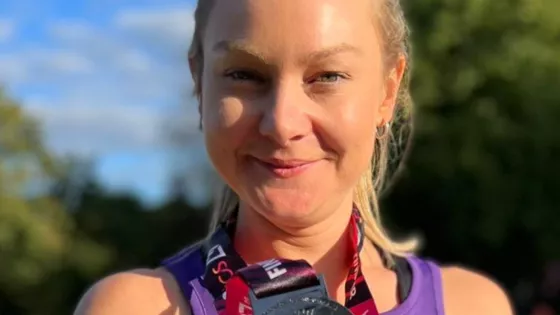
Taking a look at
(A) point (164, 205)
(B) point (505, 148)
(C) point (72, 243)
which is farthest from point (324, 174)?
(A) point (164, 205)

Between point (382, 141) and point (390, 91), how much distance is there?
238 millimetres

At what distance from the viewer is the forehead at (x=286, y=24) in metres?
1.64

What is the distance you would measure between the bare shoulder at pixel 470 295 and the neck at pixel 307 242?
0.28 m

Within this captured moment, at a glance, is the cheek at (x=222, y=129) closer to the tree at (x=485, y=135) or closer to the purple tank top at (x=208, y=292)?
the purple tank top at (x=208, y=292)

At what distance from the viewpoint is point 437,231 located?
67.2 ft

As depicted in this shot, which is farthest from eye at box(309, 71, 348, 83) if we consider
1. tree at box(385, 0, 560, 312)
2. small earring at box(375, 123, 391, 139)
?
tree at box(385, 0, 560, 312)

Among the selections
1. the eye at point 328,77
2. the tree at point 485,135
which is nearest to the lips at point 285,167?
the eye at point 328,77

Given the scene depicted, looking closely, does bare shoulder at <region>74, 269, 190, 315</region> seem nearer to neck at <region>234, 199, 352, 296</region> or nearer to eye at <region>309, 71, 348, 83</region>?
neck at <region>234, 199, 352, 296</region>

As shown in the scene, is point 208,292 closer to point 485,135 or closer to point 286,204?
point 286,204

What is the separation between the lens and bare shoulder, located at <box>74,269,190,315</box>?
1.75 m

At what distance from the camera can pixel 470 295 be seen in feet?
6.98

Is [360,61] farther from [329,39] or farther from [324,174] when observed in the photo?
[324,174]

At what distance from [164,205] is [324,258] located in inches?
964

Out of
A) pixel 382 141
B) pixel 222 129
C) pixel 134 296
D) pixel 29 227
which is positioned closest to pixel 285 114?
pixel 222 129
